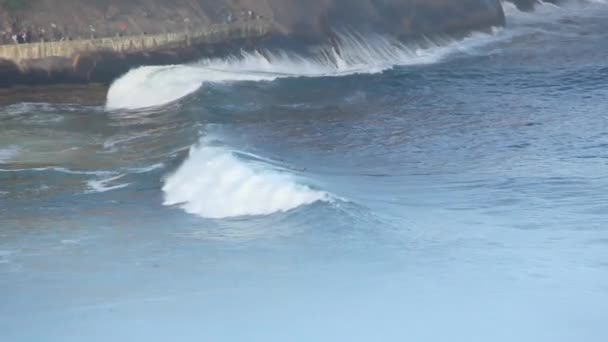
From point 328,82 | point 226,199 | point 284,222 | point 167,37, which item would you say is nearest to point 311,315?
point 284,222

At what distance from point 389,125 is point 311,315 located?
7.59 meters

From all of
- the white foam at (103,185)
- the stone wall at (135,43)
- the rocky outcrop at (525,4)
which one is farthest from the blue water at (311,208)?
the rocky outcrop at (525,4)

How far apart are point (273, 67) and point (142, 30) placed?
2079 millimetres

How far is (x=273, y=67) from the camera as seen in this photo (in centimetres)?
1862

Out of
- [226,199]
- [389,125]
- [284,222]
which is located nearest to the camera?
[284,222]

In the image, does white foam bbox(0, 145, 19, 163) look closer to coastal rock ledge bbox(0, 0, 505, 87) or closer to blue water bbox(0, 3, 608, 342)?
blue water bbox(0, 3, 608, 342)

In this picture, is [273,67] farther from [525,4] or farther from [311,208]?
[311,208]

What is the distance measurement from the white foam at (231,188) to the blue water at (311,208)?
0.03 metres

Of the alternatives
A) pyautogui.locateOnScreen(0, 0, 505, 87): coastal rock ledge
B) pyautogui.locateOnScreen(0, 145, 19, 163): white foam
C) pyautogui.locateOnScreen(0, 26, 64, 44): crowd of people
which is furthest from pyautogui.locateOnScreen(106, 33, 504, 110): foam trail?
pyautogui.locateOnScreen(0, 145, 19, 163): white foam

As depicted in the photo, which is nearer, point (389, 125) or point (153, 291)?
point (153, 291)

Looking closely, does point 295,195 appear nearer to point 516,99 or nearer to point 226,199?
point 226,199

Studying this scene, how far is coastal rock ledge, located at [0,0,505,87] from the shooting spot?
1775cm

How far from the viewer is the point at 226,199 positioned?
33.4 ft

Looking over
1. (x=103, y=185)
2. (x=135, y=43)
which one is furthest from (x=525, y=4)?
(x=103, y=185)
